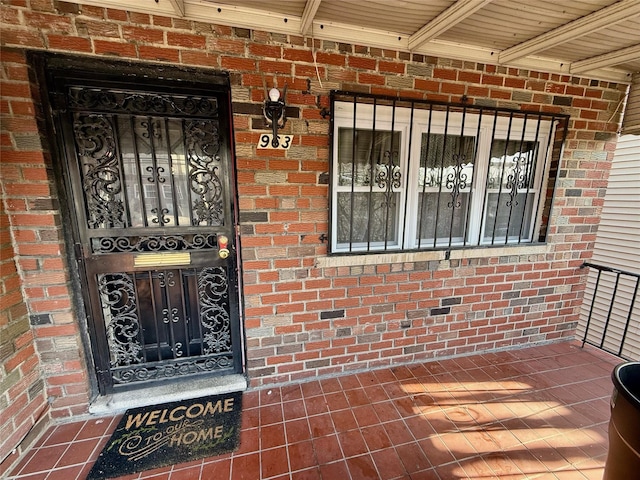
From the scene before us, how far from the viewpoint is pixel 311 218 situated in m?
1.99

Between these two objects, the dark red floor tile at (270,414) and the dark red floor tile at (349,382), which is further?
the dark red floor tile at (349,382)

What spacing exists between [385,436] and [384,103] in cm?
230

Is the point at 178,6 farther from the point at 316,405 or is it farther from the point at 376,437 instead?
the point at 376,437

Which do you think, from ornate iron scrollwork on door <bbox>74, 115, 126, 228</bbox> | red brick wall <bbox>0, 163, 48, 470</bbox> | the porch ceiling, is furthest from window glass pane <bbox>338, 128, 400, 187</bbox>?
red brick wall <bbox>0, 163, 48, 470</bbox>

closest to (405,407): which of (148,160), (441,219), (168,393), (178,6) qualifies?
(441,219)

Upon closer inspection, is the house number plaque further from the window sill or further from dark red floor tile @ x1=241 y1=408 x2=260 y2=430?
dark red floor tile @ x1=241 y1=408 x2=260 y2=430

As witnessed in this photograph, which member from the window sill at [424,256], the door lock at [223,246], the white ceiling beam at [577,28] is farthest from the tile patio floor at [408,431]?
the white ceiling beam at [577,28]

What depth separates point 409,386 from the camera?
85.7 inches

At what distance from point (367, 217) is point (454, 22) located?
52.5 inches

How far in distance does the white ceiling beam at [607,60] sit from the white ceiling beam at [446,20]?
1415 mm

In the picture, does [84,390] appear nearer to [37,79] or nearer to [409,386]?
[37,79]

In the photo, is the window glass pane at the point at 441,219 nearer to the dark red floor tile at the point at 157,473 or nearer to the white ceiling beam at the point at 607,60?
the white ceiling beam at the point at 607,60

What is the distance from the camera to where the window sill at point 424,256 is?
2.07 metres

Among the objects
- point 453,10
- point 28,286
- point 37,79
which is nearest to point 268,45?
point 453,10
